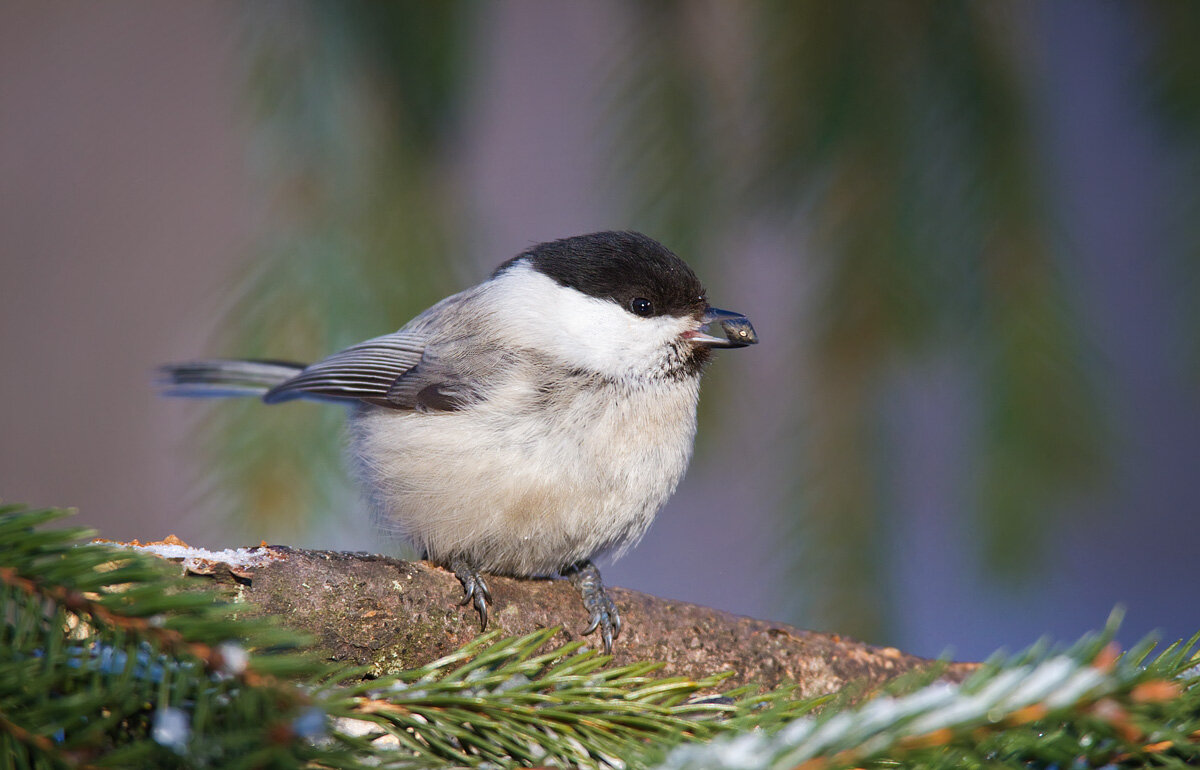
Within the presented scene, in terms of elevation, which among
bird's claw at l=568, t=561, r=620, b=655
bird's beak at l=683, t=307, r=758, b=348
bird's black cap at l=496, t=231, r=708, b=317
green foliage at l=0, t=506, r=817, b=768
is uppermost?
bird's black cap at l=496, t=231, r=708, b=317

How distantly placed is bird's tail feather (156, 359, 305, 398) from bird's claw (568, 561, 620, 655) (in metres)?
0.59

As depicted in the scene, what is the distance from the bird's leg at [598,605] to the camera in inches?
43.9

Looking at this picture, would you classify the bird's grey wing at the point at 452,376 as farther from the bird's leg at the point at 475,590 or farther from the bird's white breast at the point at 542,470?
the bird's leg at the point at 475,590

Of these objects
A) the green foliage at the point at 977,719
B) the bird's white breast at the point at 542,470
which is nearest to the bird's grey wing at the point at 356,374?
the bird's white breast at the point at 542,470

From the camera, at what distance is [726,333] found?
1339 mm

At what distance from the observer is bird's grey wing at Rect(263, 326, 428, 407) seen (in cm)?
143

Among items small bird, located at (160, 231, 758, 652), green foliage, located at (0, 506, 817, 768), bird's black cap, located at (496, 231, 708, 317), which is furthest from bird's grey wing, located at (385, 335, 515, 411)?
green foliage, located at (0, 506, 817, 768)

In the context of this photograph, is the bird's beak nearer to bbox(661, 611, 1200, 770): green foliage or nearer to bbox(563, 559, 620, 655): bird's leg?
bbox(563, 559, 620, 655): bird's leg

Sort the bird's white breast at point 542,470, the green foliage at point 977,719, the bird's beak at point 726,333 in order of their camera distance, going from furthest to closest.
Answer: the bird's beak at point 726,333 → the bird's white breast at point 542,470 → the green foliage at point 977,719

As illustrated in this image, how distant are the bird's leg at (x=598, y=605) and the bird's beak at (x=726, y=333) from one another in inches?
15.3

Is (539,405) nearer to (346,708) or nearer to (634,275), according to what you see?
(634,275)

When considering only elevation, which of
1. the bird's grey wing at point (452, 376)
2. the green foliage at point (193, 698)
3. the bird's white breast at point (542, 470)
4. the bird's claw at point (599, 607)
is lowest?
the green foliage at point (193, 698)

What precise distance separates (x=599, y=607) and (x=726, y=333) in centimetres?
46

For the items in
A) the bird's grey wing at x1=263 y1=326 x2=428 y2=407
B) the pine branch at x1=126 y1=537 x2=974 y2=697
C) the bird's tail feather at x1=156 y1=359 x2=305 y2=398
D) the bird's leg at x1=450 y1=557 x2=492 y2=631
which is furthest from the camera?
the bird's tail feather at x1=156 y1=359 x2=305 y2=398
